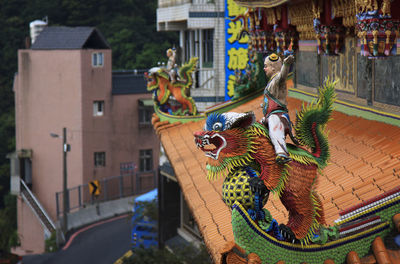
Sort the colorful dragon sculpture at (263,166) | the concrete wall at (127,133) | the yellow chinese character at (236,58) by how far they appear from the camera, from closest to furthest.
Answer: the colorful dragon sculpture at (263,166) → the yellow chinese character at (236,58) → the concrete wall at (127,133)

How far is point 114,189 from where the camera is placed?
47875 millimetres

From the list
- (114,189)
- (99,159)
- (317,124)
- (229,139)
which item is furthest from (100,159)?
(229,139)

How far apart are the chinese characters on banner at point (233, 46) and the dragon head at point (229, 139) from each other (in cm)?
2000

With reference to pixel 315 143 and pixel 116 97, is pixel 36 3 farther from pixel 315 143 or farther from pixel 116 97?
pixel 315 143

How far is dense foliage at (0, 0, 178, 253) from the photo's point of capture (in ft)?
195

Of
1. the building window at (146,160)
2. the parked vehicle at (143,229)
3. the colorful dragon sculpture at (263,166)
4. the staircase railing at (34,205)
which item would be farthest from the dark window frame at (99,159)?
the colorful dragon sculpture at (263,166)

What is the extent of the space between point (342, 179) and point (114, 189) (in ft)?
129

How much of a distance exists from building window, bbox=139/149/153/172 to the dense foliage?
25.9 ft

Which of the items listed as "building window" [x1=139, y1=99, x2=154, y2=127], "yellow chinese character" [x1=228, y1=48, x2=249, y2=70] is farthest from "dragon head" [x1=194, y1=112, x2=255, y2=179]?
"building window" [x1=139, y1=99, x2=154, y2=127]

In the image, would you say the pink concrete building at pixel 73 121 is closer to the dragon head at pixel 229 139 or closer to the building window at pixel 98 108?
the building window at pixel 98 108

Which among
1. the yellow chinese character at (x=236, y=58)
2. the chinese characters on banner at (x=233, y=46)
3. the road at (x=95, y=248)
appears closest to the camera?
the chinese characters on banner at (x=233, y=46)

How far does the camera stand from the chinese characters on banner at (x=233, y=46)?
89.0 ft

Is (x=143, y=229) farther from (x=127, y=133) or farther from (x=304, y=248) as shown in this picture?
(x=127, y=133)

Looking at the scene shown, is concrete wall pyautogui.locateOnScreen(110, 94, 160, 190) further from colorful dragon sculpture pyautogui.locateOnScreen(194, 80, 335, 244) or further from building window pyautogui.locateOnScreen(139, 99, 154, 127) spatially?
colorful dragon sculpture pyautogui.locateOnScreen(194, 80, 335, 244)
